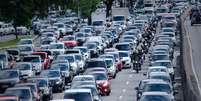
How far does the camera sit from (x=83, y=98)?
34.2 metres

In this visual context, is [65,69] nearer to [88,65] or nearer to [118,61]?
[88,65]

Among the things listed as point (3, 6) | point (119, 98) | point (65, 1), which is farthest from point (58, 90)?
point (65, 1)

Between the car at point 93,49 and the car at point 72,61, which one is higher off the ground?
the car at point 72,61

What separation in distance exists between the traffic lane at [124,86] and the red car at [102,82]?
0.38 metres

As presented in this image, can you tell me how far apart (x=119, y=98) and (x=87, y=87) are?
21.5 ft

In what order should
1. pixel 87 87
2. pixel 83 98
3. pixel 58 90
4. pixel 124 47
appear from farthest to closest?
pixel 124 47 → pixel 58 90 → pixel 87 87 → pixel 83 98

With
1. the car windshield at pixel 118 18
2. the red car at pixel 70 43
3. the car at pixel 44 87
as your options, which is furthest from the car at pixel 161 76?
the car windshield at pixel 118 18

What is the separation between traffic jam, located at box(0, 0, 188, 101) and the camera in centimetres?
3675

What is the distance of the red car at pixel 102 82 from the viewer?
44.0 meters

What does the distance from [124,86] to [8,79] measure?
23.8 ft

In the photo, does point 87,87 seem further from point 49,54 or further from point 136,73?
point 49,54

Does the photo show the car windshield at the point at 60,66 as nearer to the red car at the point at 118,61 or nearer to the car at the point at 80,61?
the car at the point at 80,61

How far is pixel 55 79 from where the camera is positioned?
153 feet

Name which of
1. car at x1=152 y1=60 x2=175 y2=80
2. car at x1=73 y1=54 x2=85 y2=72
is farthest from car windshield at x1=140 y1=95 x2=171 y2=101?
car at x1=73 y1=54 x2=85 y2=72
